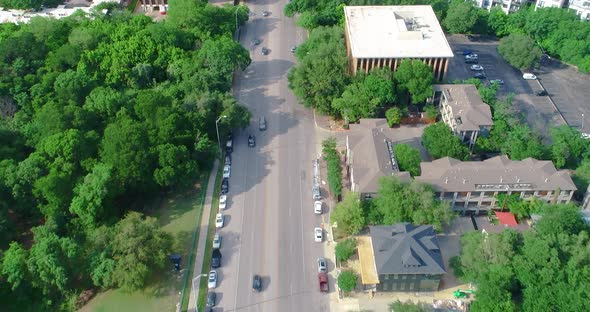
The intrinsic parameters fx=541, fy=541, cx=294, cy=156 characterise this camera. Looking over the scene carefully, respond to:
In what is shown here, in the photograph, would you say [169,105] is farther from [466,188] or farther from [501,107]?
[501,107]

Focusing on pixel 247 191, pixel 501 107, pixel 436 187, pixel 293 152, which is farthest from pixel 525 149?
pixel 247 191

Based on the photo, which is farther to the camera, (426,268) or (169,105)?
(169,105)

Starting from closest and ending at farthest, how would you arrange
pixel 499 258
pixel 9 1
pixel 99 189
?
pixel 499 258
pixel 99 189
pixel 9 1

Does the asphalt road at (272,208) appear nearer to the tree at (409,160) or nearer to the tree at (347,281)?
the tree at (347,281)

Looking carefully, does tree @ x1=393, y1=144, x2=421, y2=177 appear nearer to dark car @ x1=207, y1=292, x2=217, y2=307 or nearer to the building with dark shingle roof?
the building with dark shingle roof

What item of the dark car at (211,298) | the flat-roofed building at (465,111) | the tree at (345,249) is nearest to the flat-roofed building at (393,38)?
the flat-roofed building at (465,111)

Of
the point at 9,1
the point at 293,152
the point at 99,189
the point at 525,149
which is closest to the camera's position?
the point at 99,189

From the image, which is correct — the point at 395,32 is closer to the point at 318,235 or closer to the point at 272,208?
Result: the point at 272,208

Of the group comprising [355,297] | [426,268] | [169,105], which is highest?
[169,105]
